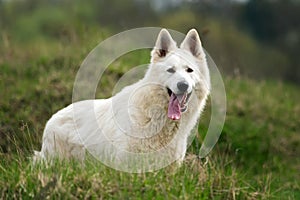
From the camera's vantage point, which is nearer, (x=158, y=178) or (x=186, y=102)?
(x=158, y=178)

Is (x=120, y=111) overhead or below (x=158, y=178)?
overhead

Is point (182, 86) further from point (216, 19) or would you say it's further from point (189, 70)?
point (216, 19)

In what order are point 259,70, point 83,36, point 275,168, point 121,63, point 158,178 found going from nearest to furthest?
point 158,178
point 275,168
point 121,63
point 83,36
point 259,70

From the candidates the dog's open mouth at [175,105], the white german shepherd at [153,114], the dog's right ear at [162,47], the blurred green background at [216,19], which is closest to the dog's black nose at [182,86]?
the white german shepherd at [153,114]

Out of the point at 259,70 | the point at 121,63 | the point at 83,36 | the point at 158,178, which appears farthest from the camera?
the point at 259,70

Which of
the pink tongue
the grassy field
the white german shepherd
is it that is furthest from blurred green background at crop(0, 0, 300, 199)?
the pink tongue

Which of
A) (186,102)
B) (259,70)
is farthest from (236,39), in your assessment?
(186,102)

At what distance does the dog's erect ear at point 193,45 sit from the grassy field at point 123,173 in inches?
44.8

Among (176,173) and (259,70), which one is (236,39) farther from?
(176,173)

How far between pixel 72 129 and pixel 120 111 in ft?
2.27

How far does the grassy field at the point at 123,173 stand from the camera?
559 centimetres

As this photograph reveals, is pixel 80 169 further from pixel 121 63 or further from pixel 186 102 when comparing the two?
pixel 121 63

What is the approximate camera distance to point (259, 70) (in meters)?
21.5

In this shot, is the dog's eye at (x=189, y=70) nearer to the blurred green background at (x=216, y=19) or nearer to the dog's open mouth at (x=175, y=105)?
the dog's open mouth at (x=175, y=105)
